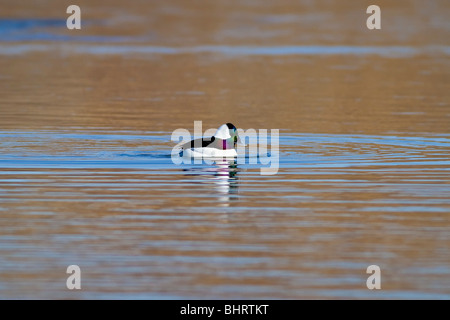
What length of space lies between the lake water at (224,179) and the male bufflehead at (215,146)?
216 mm

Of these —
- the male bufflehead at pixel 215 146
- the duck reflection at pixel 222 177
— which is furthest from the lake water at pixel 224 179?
the male bufflehead at pixel 215 146

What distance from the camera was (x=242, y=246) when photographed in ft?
37.7

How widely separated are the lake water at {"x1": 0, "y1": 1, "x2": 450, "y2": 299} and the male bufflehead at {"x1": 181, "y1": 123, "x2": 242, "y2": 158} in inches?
8.5

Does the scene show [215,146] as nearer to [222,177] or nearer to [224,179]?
[222,177]

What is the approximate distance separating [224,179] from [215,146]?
1719mm

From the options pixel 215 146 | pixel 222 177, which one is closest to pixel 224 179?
pixel 222 177

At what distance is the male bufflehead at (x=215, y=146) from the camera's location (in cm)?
1653

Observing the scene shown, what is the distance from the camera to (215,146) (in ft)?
55.0

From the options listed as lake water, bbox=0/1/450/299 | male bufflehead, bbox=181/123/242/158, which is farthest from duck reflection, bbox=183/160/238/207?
male bufflehead, bbox=181/123/242/158

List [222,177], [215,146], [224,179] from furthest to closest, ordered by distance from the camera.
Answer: [215,146]
[222,177]
[224,179]

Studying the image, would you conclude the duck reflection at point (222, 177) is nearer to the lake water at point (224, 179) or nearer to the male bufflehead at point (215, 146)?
the lake water at point (224, 179)

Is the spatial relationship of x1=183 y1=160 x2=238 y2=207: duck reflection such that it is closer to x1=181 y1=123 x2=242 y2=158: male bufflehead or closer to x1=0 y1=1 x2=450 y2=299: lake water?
x1=0 y1=1 x2=450 y2=299: lake water
